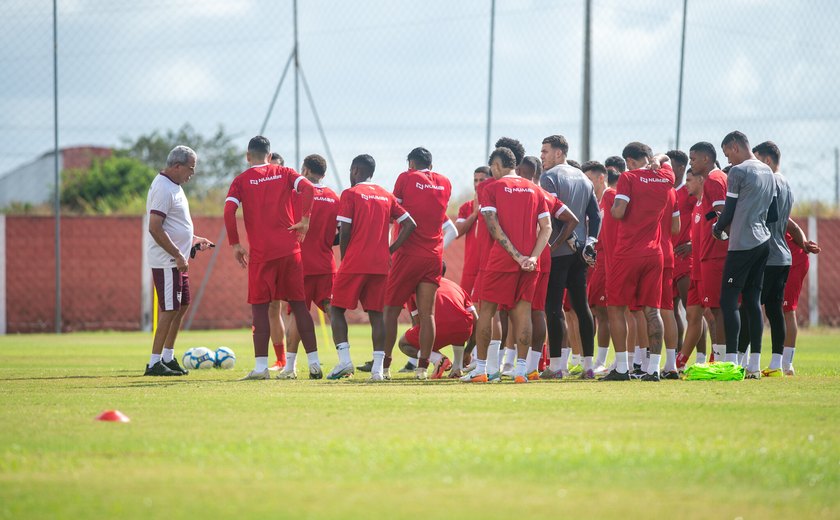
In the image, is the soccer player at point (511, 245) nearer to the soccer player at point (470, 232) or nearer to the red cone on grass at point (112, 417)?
the soccer player at point (470, 232)

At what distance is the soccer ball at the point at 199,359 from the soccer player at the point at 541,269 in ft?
13.7

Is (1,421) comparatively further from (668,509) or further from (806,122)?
(806,122)

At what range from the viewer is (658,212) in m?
11.2

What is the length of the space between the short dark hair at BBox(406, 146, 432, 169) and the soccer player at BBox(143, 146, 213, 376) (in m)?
2.49

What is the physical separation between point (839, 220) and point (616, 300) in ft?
64.7

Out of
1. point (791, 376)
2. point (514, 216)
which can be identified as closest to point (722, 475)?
point (514, 216)

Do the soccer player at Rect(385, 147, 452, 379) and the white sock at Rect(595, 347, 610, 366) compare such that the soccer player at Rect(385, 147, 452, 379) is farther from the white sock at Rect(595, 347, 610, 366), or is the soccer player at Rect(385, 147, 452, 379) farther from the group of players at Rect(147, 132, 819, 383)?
the white sock at Rect(595, 347, 610, 366)

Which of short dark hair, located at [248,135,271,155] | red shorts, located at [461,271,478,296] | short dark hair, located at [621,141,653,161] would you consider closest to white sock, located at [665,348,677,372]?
short dark hair, located at [621,141,653,161]

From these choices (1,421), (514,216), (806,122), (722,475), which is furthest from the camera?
(806,122)

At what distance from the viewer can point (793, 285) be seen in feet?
42.2

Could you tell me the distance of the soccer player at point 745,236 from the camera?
433 inches

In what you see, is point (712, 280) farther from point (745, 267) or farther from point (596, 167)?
point (596, 167)

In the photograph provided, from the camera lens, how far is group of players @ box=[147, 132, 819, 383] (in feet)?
35.9

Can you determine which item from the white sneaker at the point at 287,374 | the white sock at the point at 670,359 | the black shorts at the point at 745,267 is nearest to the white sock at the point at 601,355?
the white sock at the point at 670,359
